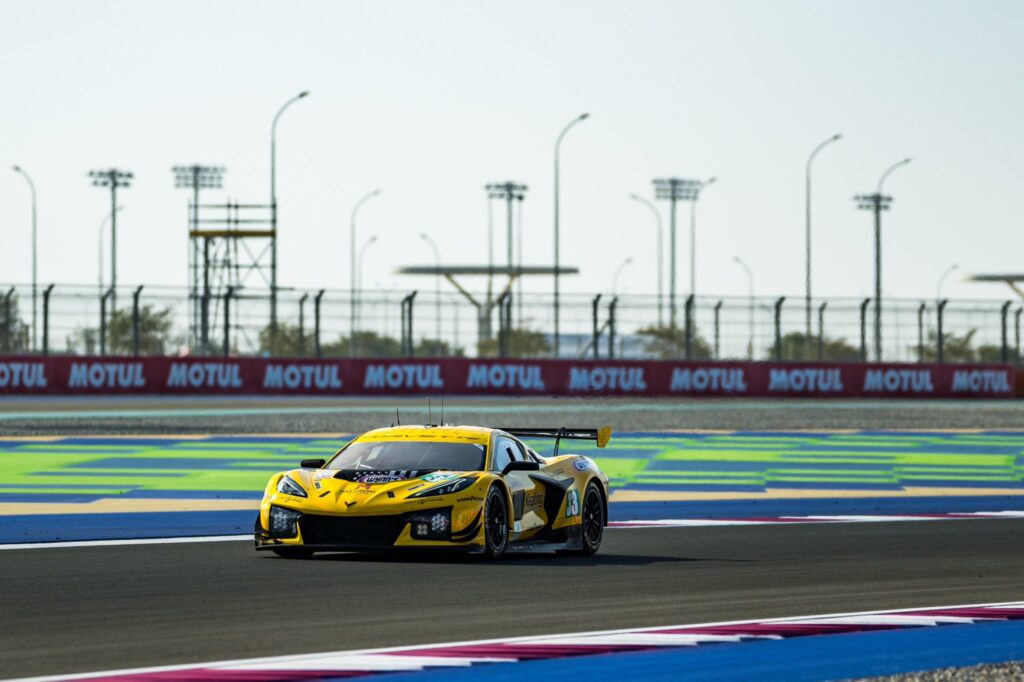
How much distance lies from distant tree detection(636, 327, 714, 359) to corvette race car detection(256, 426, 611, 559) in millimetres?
35278

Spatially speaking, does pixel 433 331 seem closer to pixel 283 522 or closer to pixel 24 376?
pixel 24 376

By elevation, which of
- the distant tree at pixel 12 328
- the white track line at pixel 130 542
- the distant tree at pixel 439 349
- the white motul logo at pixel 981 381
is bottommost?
the white track line at pixel 130 542

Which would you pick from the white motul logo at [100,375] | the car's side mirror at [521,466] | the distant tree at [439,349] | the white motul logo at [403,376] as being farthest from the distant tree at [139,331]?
the car's side mirror at [521,466]

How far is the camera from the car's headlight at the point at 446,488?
11969mm

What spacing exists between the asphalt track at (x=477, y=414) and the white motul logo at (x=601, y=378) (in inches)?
16.8

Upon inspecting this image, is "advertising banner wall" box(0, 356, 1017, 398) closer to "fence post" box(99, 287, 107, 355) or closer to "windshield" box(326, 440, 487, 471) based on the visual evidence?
"fence post" box(99, 287, 107, 355)

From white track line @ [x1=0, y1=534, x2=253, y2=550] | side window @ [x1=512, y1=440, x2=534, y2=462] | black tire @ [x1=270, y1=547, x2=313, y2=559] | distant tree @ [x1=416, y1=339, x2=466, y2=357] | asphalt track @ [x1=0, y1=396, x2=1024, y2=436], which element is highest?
distant tree @ [x1=416, y1=339, x2=466, y2=357]

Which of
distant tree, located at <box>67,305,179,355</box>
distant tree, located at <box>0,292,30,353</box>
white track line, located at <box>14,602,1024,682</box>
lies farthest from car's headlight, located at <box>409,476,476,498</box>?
distant tree, located at <box>67,305,179,355</box>

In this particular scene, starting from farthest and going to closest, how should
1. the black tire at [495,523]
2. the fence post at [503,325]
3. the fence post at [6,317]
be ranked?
the fence post at [503,325]
the fence post at [6,317]
the black tire at [495,523]

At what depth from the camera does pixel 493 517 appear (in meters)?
→ 12.3

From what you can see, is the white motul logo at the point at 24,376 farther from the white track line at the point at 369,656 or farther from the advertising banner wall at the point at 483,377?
the white track line at the point at 369,656

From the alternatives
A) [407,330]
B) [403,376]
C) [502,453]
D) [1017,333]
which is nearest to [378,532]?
[502,453]

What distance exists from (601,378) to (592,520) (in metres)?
33.1

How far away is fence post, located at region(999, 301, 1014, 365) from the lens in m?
51.0
